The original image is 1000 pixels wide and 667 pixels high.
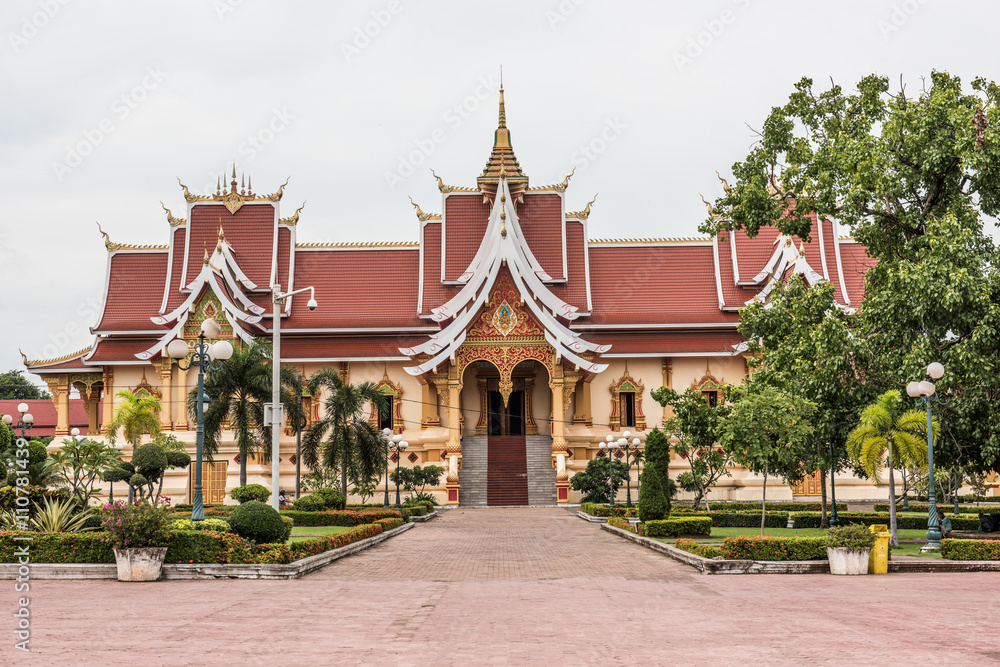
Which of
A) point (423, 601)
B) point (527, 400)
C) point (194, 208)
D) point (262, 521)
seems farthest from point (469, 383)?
point (423, 601)

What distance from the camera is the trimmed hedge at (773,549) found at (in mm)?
14461

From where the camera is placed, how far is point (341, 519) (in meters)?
24.5

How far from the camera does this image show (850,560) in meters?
14.1

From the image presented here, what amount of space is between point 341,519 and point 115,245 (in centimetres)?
2024

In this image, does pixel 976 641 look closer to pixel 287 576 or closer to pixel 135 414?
pixel 287 576

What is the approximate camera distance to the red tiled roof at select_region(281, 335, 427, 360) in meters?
36.7

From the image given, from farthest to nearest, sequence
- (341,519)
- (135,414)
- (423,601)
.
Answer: (135,414) → (341,519) → (423,601)

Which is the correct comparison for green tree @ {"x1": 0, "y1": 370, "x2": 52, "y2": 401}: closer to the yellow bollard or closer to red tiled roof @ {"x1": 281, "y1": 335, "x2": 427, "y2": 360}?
red tiled roof @ {"x1": 281, "y1": 335, "x2": 427, "y2": 360}

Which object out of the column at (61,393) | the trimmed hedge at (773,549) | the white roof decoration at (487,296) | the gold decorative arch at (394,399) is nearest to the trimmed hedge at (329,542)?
the trimmed hedge at (773,549)

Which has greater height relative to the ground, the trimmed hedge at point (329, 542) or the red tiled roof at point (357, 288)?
the red tiled roof at point (357, 288)

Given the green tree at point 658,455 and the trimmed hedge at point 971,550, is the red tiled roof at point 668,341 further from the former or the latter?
the trimmed hedge at point 971,550

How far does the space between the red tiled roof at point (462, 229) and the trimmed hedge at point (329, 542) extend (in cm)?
1809

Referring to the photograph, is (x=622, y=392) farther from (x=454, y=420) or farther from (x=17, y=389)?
(x=17, y=389)

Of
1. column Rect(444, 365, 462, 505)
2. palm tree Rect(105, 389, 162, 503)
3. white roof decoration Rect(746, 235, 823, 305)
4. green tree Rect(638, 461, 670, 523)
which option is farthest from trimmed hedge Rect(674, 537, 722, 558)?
white roof decoration Rect(746, 235, 823, 305)
